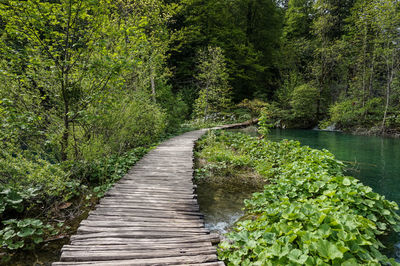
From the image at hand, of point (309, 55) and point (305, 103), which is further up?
point (309, 55)

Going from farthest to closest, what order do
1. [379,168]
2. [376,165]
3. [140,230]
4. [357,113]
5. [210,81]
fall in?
[357,113] < [210,81] < [376,165] < [379,168] < [140,230]

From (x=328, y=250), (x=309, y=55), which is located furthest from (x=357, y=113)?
(x=328, y=250)

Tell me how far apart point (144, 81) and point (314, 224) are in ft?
24.5

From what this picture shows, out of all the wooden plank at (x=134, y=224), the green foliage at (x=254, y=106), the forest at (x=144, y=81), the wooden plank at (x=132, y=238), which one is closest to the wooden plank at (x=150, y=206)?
the wooden plank at (x=134, y=224)

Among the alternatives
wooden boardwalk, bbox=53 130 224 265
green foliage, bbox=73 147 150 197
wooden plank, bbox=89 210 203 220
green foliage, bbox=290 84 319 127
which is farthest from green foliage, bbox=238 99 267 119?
wooden plank, bbox=89 210 203 220

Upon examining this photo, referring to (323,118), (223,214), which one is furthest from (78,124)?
(323,118)

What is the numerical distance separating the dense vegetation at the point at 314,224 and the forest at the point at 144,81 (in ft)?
9.27

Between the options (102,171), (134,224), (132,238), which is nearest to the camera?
(132,238)

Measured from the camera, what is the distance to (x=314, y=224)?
2.42 meters

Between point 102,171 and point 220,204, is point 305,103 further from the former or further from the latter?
point 102,171

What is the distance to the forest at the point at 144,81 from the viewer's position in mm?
3551

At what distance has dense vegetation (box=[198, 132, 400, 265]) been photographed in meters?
2.05

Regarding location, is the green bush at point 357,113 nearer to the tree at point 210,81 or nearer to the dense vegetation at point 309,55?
the dense vegetation at point 309,55

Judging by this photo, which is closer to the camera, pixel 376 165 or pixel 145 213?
pixel 145 213
